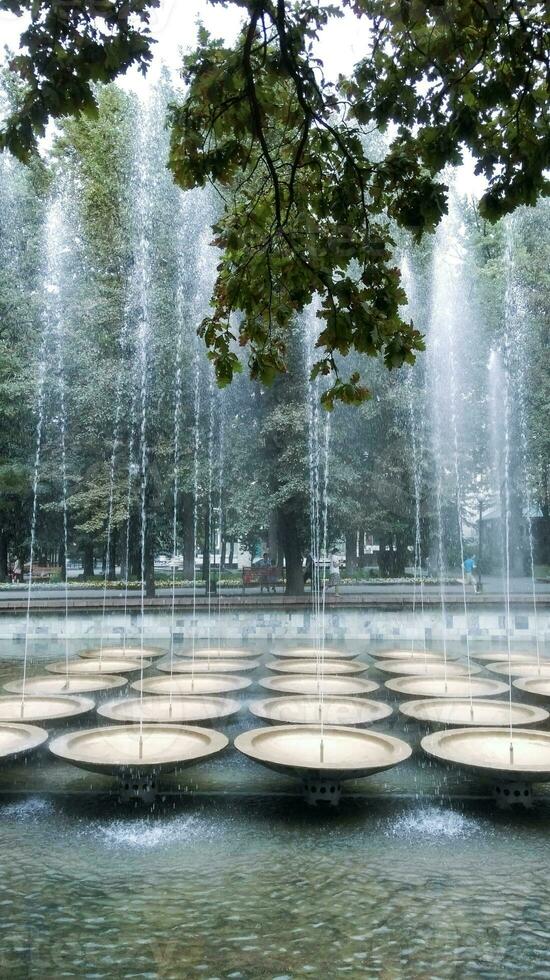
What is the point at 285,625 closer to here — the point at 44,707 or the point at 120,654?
the point at 120,654

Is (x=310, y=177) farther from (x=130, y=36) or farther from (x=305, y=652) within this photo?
(x=305, y=652)

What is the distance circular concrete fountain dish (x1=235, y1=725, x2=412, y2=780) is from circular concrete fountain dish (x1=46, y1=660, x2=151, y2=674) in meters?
4.06

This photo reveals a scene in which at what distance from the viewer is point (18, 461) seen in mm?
20734

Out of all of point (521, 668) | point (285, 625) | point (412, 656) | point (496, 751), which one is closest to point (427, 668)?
point (412, 656)

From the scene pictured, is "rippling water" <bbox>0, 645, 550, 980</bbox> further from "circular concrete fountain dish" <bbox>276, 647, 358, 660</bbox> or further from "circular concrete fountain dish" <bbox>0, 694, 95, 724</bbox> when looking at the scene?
"circular concrete fountain dish" <bbox>276, 647, 358, 660</bbox>

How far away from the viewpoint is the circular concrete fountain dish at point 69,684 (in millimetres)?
9194

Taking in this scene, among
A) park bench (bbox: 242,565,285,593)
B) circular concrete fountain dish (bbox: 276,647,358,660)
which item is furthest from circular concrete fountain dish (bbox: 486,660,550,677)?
park bench (bbox: 242,565,285,593)

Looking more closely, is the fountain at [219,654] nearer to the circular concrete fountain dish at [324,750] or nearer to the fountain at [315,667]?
the fountain at [315,667]

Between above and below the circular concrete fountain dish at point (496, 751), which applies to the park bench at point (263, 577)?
above

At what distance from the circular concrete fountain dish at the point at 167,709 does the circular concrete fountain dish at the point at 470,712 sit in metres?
1.93

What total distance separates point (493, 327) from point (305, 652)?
13.0m

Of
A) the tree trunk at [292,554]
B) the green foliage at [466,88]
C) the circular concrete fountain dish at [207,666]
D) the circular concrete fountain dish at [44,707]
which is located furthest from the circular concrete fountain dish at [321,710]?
the tree trunk at [292,554]

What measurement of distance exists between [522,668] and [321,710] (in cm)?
431

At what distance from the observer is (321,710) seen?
8141 mm
